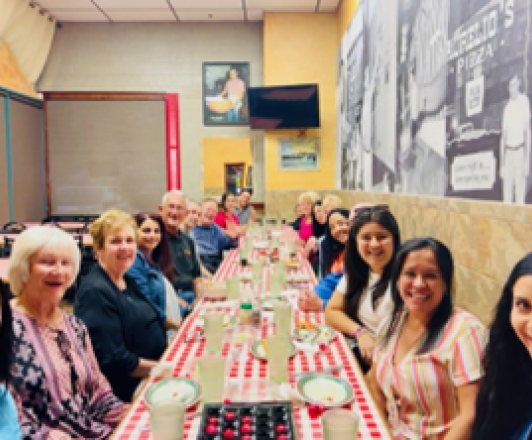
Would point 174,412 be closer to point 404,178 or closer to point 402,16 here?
point 404,178

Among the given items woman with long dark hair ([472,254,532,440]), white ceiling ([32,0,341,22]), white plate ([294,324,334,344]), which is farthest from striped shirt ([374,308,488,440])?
white ceiling ([32,0,341,22])

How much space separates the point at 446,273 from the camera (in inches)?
63.0

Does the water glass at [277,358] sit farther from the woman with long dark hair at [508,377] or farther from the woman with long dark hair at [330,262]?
the woman with long dark hair at [330,262]

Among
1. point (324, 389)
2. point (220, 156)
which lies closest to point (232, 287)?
point (324, 389)

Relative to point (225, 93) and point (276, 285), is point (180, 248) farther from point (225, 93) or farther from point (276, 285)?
point (225, 93)

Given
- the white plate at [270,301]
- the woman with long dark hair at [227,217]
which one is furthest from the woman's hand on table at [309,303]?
the woman with long dark hair at [227,217]

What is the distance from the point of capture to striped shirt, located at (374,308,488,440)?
4.76ft

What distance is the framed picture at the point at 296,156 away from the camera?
24.3 ft

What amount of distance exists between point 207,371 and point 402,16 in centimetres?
328

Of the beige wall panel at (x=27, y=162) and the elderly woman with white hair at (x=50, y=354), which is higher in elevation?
the beige wall panel at (x=27, y=162)

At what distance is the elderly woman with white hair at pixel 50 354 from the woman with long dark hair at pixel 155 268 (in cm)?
72

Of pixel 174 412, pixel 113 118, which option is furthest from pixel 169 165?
pixel 174 412

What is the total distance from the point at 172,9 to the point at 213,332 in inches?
250

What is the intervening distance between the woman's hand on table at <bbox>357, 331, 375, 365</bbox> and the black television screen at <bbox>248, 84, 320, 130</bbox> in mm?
5345
